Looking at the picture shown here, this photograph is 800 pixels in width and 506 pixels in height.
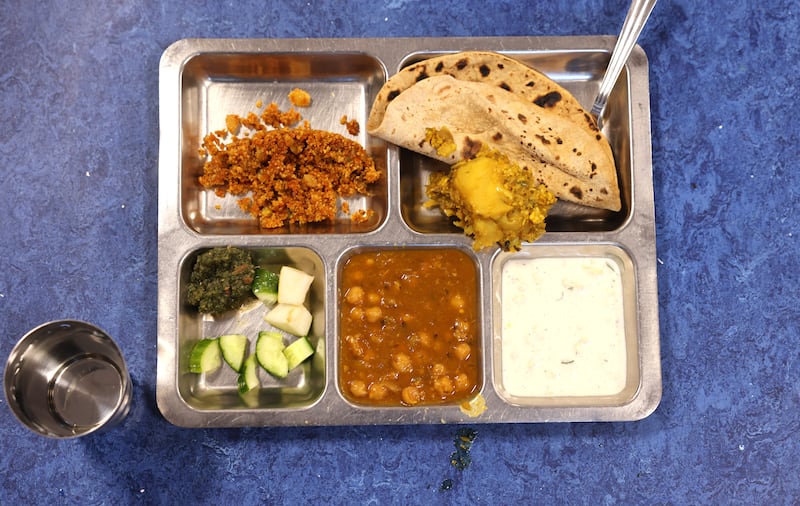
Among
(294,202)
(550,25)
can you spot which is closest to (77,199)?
(294,202)

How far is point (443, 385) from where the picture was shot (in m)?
2.76

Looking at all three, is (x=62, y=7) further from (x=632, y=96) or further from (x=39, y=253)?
(x=632, y=96)

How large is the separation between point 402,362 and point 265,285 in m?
0.71

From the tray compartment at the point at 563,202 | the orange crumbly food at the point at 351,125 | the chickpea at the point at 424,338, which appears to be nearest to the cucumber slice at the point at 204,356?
the chickpea at the point at 424,338

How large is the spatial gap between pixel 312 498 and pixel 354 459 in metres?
0.26

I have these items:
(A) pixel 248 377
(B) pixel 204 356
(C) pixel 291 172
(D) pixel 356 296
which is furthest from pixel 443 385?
(C) pixel 291 172

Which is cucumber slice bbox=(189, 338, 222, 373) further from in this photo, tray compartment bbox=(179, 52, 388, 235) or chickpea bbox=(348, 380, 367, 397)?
chickpea bbox=(348, 380, 367, 397)

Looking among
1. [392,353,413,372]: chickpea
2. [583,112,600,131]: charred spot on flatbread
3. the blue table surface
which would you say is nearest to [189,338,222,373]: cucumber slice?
the blue table surface

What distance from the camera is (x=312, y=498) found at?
2.94 m

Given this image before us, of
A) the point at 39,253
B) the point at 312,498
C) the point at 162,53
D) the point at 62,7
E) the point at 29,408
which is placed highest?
the point at 62,7

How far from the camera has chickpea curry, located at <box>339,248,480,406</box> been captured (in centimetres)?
279

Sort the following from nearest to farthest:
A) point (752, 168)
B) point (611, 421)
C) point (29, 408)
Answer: point (29, 408) → point (611, 421) → point (752, 168)

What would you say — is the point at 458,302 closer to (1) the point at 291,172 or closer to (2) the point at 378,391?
(2) the point at 378,391

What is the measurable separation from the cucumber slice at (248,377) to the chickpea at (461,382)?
0.92 metres
